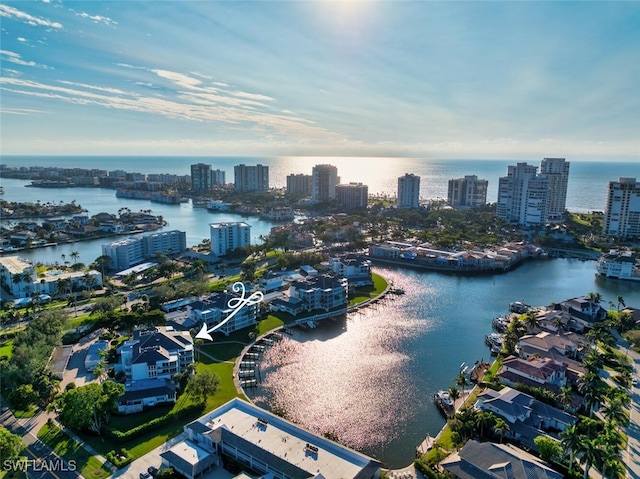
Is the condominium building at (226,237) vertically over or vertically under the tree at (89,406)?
over

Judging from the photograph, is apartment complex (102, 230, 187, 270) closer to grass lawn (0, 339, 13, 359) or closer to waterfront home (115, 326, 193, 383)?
grass lawn (0, 339, 13, 359)

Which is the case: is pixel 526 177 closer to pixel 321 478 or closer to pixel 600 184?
pixel 321 478

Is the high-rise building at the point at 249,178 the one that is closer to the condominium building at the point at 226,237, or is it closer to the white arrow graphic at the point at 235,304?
the condominium building at the point at 226,237

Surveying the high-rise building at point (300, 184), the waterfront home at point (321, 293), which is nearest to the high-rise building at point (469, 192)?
the high-rise building at point (300, 184)

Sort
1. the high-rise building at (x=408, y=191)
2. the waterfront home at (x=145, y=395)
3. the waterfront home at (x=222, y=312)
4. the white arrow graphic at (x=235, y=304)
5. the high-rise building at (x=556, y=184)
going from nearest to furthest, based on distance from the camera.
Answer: the waterfront home at (x=145, y=395)
the white arrow graphic at (x=235, y=304)
the waterfront home at (x=222, y=312)
the high-rise building at (x=556, y=184)
the high-rise building at (x=408, y=191)

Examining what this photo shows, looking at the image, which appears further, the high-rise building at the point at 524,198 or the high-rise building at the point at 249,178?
the high-rise building at the point at 249,178

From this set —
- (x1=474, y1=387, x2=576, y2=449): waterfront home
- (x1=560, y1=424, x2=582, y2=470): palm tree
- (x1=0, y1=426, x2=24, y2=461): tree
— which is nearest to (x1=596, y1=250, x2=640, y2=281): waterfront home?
(x1=474, y1=387, x2=576, y2=449): waterfront home
